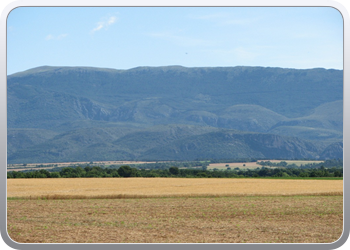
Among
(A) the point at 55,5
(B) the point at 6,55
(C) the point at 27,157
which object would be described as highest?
(A) the point at 55,5

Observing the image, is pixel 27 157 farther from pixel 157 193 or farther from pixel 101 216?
pixel 101 216

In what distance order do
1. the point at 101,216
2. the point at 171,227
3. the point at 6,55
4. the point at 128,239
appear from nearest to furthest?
the point at 6,55
the point at 128,239
the point at 171,227
the point at 101,216

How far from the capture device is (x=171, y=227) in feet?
65.2

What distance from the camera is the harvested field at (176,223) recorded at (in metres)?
16.2

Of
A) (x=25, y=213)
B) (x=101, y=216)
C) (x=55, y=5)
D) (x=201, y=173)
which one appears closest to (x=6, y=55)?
(x=55, y=5)

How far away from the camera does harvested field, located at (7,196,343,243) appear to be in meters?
16.2

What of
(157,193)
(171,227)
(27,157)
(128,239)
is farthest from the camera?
(27,157)

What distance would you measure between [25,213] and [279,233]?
1478 cm

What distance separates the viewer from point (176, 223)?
846 inches

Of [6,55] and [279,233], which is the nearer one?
[6,55]

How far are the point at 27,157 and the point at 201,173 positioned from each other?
13259cm
